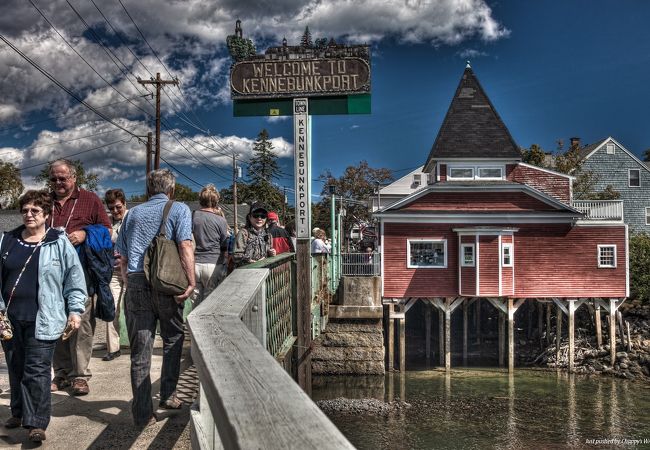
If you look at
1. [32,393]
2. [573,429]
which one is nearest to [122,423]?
[32,393]

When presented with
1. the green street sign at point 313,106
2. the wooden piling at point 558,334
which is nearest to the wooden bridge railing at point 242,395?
the green street sign at point 313,106

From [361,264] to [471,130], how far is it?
10.2 meters

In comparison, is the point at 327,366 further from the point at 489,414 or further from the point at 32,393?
the point at 32,393

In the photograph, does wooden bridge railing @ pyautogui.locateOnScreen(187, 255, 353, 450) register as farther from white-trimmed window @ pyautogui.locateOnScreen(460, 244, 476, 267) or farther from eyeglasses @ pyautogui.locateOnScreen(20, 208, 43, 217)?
white-trimmed window @ pyautogui.locateOnScreen(460, 244, 476, 267)

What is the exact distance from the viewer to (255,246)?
6.92 m

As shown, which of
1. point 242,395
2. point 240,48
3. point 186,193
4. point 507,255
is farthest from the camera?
point 186,193

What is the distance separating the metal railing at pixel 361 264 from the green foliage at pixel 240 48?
18764 mm

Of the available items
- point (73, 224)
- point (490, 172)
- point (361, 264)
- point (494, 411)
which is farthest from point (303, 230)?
point (490, 172)

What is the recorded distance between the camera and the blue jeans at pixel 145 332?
4562 millimetres

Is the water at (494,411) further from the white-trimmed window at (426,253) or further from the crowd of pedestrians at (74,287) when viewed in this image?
the crowd of pedestrians at (74,287)

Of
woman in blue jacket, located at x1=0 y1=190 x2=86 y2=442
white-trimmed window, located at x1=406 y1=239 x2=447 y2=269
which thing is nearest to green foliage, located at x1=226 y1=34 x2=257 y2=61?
woman in blue jacket, located at x1=0 y1=190 x2=86 y2=442

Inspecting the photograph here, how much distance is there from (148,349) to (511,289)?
77.2ft

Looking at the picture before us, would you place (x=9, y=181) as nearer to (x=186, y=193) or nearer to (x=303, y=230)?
(x=186, y=193)

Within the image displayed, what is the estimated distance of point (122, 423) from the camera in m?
4.80
